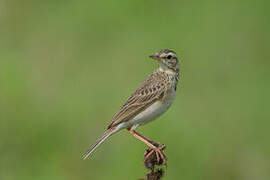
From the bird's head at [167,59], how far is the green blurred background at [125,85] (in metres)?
2.81

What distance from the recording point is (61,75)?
48.8 feet

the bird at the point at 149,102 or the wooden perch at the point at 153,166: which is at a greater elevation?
the bird at the point at 149,102

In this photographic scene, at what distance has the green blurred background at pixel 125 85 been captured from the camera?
1266cm

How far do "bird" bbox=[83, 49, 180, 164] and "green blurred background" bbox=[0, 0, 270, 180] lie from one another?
2843mm

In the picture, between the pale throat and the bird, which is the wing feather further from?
the pale throat

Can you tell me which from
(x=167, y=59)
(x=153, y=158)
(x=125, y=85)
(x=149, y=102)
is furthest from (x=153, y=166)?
(x=125, y=85)

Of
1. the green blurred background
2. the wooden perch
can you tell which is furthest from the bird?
the green blurred background

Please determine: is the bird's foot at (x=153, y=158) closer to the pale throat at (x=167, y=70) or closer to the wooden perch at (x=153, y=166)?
the wooden perch at (x=153, y=166)

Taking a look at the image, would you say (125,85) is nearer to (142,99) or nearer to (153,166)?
(142,99)

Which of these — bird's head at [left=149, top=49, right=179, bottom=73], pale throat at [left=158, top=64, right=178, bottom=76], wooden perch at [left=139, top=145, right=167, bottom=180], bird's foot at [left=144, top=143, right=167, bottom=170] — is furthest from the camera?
pale throat at [left=158, top=64, right=178, bottom=76]

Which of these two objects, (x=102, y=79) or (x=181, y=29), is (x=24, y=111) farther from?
(x=181, y=29)

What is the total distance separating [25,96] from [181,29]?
4265 mm

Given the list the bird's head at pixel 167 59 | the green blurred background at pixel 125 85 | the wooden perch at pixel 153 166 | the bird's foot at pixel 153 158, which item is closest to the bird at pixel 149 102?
the bird's head at pixel 167 59

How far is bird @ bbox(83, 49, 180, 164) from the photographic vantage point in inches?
362
